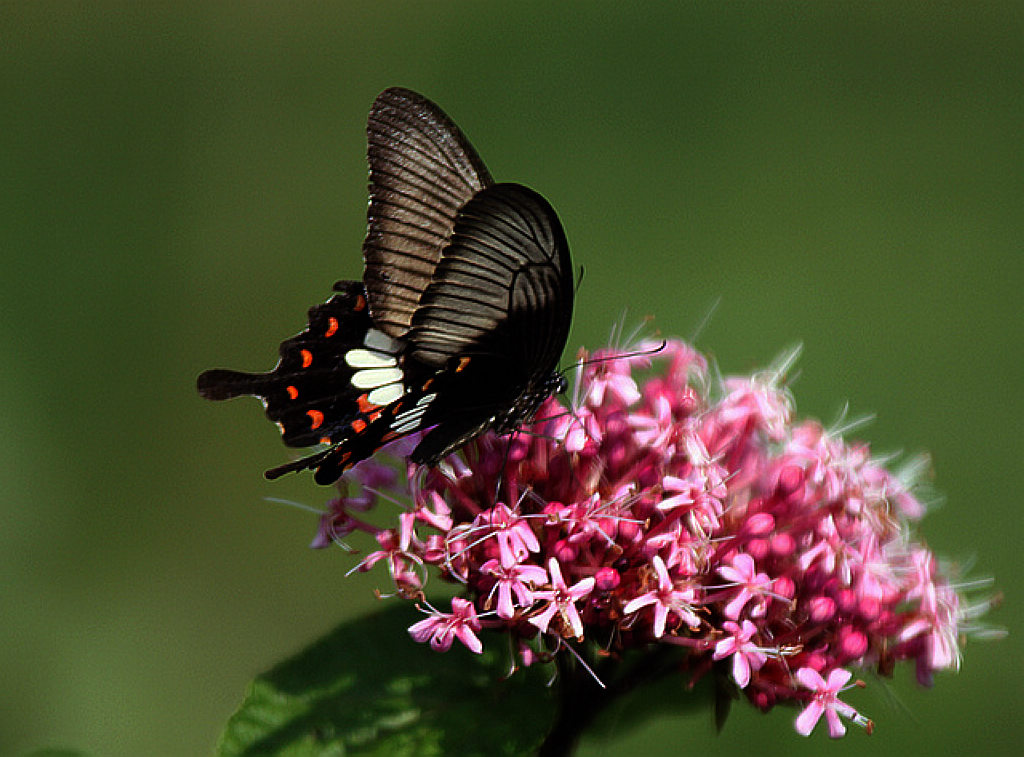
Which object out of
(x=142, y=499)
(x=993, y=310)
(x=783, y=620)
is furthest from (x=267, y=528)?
(x=993, y=310)

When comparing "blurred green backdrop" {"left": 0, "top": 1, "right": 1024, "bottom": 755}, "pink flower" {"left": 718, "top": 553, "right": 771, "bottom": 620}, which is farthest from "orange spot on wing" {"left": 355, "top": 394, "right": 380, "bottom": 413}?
"blurred green backdrop" {"left": 0, "top": 1, "right": 1024, "bottom": 755}

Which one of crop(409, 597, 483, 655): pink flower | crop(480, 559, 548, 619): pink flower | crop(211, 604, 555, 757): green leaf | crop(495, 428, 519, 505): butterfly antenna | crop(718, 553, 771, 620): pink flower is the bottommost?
crop(211, 604, 555, 757): green leaf

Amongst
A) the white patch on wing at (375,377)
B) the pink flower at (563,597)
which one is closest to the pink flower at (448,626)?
the pink flower at (563,597)

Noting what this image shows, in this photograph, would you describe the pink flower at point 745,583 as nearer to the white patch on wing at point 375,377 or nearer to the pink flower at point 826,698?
the pink flower at point 826,698

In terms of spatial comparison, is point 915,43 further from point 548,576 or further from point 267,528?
point 548,576

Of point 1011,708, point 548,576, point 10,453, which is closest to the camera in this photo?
point 548,576

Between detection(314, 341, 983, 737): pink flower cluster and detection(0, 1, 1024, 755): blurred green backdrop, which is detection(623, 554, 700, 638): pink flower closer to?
detection(314, 341, 983, 737): pink flower cluster
